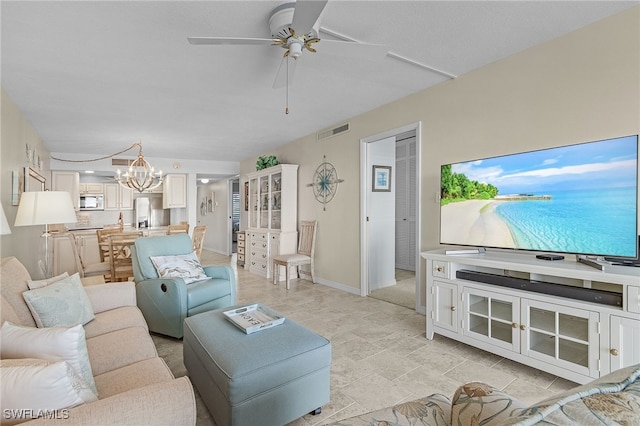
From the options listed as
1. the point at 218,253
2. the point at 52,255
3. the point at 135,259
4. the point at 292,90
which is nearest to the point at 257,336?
the point at 135,259

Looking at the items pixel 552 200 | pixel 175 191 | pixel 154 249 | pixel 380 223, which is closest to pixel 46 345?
pixel 154 249

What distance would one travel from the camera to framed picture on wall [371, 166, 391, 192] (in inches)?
177

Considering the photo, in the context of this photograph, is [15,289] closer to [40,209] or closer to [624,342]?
[40,209]

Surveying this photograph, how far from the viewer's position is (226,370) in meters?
1.54

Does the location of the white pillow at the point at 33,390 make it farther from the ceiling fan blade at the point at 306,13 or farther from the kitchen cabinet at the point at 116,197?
the kitchen cabinet at the point at 116,197

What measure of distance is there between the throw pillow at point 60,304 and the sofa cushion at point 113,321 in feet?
0.19

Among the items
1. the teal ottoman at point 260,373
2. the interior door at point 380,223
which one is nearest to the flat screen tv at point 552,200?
the interior door at point 380,223

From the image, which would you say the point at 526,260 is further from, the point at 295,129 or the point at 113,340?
the point at 295,129

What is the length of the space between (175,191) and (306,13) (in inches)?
265

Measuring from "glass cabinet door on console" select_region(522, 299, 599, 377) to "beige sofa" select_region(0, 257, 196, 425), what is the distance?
2222 mm

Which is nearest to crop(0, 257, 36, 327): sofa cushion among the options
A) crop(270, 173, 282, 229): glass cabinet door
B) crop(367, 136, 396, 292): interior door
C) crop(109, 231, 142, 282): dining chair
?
crop(109, 231, 142, 282): dining chair

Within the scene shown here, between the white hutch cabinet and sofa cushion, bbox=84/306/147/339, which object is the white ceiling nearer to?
the white hutch cabinet

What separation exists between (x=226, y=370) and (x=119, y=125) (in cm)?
443

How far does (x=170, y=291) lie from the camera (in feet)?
9.15
